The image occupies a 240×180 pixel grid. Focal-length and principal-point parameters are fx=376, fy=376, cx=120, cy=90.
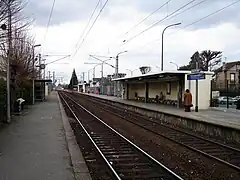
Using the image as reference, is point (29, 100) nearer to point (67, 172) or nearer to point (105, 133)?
point (105, 133)

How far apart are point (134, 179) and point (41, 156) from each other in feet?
10.7

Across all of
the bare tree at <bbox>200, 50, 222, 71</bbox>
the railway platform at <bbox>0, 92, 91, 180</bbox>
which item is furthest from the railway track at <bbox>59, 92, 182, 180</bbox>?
the bare tree at <bbox>200, 50, 222, 71</bbox>

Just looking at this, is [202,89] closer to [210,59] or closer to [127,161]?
[127,161]

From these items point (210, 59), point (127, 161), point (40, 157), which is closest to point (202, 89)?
point (127, 161)

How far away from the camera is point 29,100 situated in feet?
142

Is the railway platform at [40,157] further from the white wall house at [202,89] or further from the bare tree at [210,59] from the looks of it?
the bare tree at [210,59]

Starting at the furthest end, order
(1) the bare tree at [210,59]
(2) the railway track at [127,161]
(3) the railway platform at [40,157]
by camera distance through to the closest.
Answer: (1) the bare tree at [210,59], (2) the railway track at [127,161], (3) the railway platform at [40,157]

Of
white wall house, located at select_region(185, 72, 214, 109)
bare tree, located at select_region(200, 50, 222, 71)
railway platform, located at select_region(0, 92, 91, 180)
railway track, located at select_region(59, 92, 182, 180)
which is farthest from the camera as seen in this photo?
bare tree, located at select_region(200, 50, 222, 71)

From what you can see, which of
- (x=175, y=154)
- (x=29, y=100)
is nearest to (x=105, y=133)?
(x=175, y=154)

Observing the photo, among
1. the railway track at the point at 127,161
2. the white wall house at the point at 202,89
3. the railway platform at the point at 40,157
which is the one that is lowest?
the railway track at the point at 127,161

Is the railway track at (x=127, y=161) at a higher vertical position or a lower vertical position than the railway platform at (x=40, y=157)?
lower

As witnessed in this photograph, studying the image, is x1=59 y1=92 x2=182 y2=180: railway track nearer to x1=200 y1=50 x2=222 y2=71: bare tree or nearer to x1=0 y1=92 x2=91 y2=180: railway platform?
x1=0 y1=92 x2=91 y2=180: railway platform

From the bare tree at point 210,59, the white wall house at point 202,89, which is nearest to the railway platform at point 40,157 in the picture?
the white wall house at point 202,89

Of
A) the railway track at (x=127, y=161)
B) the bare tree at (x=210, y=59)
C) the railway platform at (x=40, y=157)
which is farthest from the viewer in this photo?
the bare tree at (x=210, y=59)
